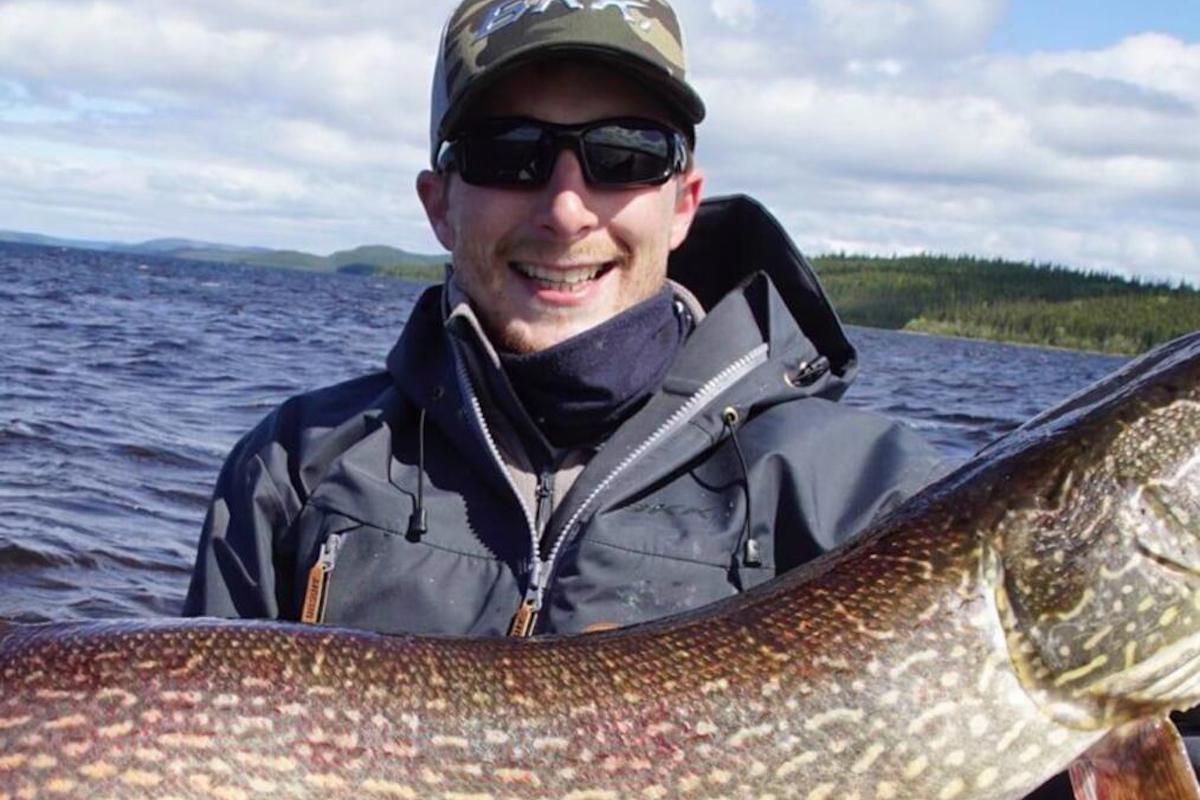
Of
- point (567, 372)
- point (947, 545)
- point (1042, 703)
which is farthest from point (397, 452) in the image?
point (1042, 703)

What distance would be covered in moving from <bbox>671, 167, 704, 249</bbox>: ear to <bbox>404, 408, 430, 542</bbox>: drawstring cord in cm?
99

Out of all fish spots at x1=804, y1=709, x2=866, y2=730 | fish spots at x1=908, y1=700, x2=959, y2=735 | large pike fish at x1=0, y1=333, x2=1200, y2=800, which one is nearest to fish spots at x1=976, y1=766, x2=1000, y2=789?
large pike fish at x1=0, y1=333, x2=1200, y2=800

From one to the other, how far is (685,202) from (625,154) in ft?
1.54

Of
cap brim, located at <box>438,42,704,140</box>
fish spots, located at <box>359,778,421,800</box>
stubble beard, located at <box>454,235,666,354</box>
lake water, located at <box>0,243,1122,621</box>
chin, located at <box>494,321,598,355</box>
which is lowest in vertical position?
lake water, located at <box>0,243,1122,621</box>

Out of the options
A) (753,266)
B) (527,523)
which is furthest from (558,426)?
(753,266)

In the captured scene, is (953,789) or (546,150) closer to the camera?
(953,789)

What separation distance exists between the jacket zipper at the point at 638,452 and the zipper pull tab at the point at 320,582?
521 mm

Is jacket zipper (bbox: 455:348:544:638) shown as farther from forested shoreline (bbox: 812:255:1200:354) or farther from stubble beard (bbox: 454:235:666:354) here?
forested shoreline (bbox: 812:255:1200:354)

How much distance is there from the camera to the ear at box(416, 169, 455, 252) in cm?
403

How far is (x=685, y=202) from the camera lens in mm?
4141

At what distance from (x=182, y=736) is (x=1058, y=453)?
1.73m

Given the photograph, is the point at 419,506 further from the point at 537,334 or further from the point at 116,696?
the point at 116,696

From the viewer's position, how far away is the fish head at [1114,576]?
2504 mm

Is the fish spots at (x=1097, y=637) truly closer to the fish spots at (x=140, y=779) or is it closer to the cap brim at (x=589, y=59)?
the fish spots at (x=140, y=779)
